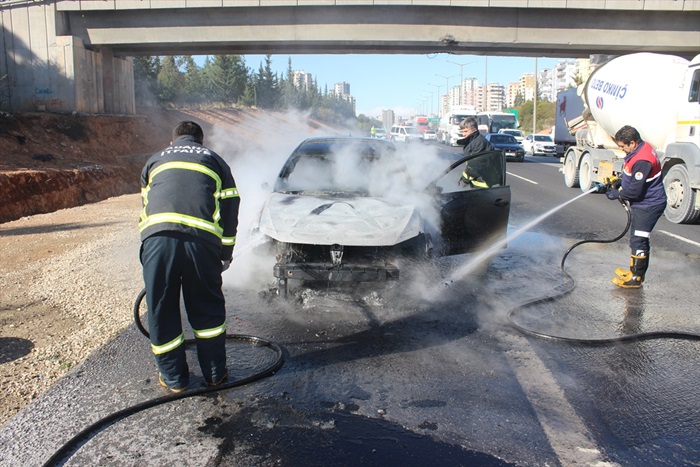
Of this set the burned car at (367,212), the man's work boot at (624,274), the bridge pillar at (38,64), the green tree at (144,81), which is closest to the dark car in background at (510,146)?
the bridge pillar at (38,64)

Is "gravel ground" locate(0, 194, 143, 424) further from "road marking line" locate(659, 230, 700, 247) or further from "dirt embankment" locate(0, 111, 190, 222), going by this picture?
"road marking line" locate(659, 230, 700, 247)

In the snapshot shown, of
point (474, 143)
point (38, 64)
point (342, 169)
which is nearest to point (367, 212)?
point (342, 169)

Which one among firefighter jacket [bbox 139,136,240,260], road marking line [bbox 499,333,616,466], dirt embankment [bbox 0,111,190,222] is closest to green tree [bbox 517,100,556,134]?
dirt embankment [bbox 0,111,190,222]

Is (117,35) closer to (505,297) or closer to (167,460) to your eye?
(505,297)

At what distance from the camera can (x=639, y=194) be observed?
620 cm

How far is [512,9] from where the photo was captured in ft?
74.9

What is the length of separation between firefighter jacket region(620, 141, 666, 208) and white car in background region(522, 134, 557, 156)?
3061cm

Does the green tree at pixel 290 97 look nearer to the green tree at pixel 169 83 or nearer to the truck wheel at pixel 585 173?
the green tree at pixel 169 83

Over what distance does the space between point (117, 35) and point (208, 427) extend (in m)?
23.4

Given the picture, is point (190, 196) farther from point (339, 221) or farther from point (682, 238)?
point (682, 238)

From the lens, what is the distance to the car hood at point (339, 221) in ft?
17.0

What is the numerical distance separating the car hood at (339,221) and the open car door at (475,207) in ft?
2.02

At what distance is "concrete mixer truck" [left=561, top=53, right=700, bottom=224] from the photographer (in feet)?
34.9

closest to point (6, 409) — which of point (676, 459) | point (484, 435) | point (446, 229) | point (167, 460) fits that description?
point (167, 460)
